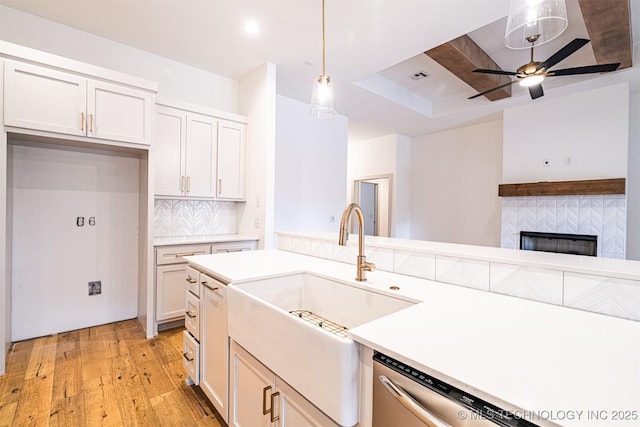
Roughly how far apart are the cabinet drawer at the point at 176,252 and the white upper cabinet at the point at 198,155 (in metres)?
0.58

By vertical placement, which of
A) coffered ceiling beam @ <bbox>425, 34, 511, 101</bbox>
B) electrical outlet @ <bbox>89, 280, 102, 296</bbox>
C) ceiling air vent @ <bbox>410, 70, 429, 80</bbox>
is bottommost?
electrical outlet @ <bbox>89, 280, 102, 296</bbox>

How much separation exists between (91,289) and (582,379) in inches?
141

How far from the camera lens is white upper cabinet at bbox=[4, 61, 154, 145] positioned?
207 centimetres

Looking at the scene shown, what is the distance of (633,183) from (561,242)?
115 centimetres

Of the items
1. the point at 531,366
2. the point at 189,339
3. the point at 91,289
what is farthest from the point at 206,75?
the point at 531,366

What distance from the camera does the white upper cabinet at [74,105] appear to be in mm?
2066

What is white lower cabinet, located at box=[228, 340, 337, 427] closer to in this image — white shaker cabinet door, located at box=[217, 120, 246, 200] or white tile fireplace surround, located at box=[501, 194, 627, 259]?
white shaker cabinet door, located at box=[217, 120, 246, 200]

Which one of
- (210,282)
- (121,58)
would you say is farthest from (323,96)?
(121,58)

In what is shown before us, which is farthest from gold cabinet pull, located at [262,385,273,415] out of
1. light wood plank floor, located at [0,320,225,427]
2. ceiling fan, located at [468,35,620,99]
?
ceiling fan, located at [468,35,620,99]

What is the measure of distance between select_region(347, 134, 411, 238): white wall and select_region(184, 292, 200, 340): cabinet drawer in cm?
469

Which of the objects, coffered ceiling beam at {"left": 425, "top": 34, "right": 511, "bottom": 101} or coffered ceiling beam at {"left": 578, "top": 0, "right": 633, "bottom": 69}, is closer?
coffered ceiling beam at {"left": 578, "top": 0, "right": 633, "bottom": 69}

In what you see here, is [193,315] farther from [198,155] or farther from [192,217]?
Answer: [198,155]

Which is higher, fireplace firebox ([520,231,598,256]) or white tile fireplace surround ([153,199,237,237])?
white tile fireplace surround ([153,199,237,237])

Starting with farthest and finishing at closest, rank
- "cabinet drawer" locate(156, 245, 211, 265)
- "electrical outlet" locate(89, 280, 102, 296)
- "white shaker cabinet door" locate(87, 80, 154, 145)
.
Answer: "electrical outlet" locate(89, 280, 102, 296)
"cabinet drawer" locate(156, 245, 211, 265)
"white shaker cabinet door" locate(87, 80, 154, 145)
